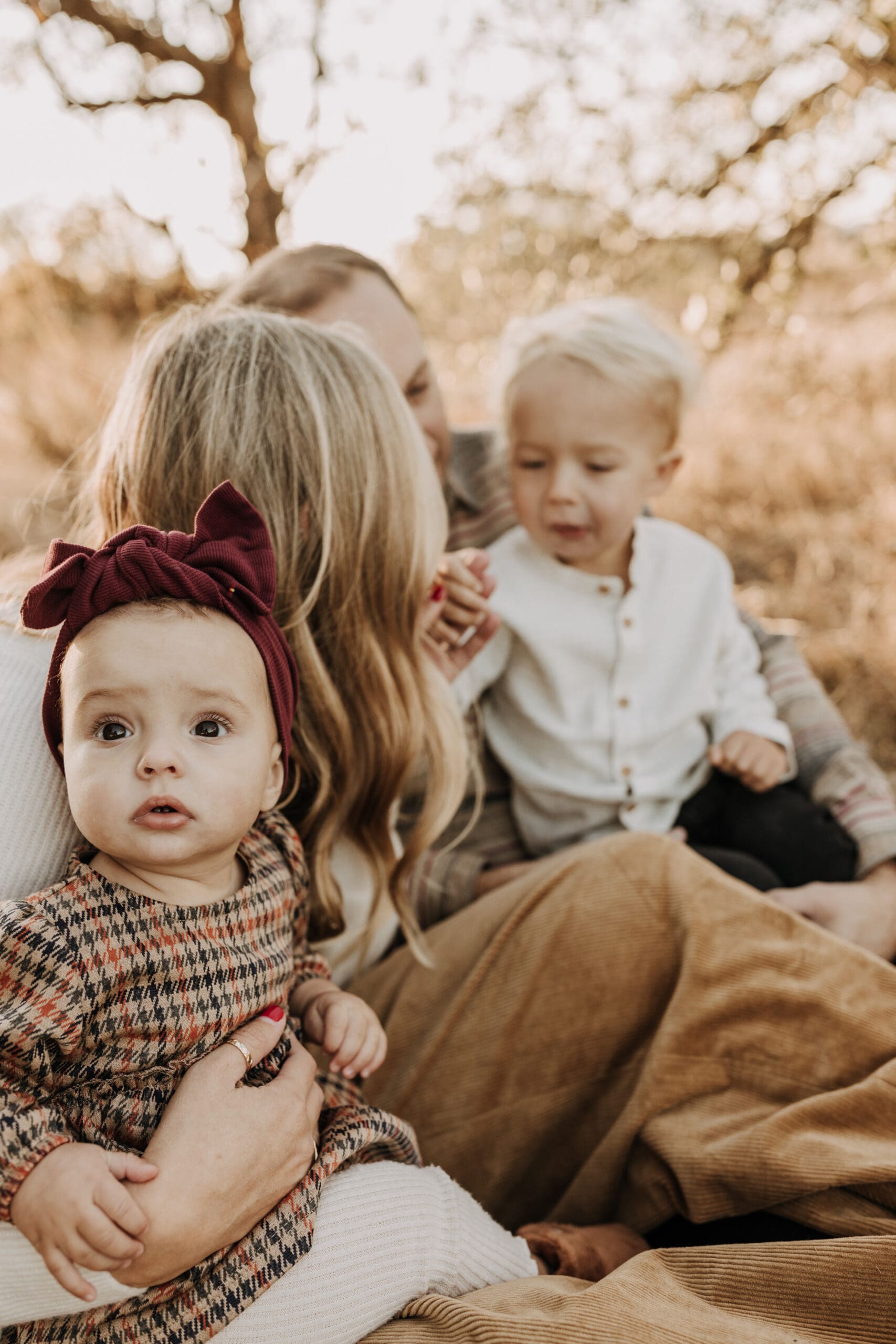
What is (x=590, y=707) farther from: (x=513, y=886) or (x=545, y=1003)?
(x=545, y=1003)

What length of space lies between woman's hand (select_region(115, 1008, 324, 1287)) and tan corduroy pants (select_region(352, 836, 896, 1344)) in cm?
22

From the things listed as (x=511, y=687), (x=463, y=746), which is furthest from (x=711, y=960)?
(x=511, y=687)

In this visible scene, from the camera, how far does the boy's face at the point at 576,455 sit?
2.15 metres

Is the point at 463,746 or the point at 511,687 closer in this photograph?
the point at 463,746

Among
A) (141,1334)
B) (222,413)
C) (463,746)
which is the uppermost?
(222,413)

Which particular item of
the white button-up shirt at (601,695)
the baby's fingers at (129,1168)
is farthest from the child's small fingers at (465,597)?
the baby's fingers at (129,1168)

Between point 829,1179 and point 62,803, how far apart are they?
1001mm

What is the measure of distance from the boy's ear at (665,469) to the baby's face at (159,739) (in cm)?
143

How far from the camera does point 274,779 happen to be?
1286mm

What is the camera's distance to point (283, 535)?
1462mm

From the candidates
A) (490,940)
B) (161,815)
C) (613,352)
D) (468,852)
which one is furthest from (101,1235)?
(613,352)

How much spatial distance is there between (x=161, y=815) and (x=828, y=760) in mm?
1614

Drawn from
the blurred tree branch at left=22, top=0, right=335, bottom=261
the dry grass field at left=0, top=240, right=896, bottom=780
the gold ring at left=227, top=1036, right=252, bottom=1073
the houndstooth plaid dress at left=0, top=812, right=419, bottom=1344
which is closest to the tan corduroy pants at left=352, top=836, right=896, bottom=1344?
the houndstooth plaid dress at left=0, top=812, right=419, bottom=1344

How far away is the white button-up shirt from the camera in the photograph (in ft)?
7.19
